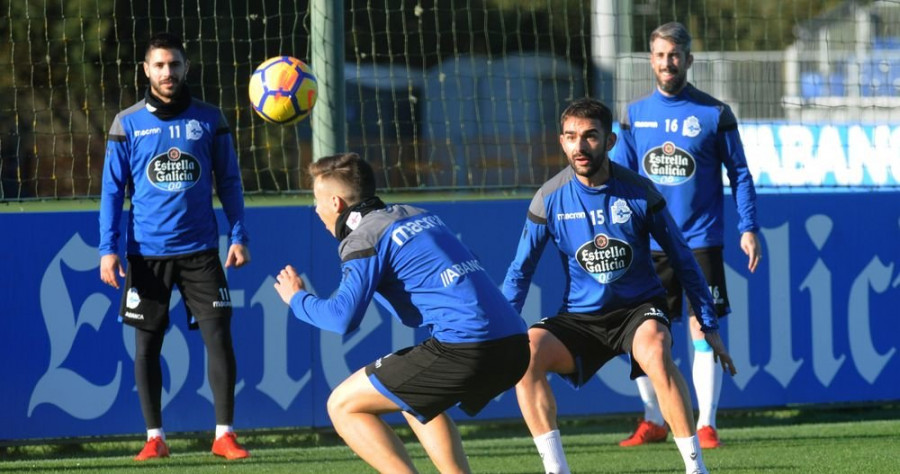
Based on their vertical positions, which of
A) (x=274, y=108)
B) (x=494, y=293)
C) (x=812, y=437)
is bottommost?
(x=812, y=437)

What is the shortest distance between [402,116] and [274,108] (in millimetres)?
10940

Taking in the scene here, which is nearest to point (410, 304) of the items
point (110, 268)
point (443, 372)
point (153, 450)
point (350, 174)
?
point (443, 372)

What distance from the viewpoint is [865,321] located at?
857 cm

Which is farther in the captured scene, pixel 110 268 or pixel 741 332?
pixel 741 332

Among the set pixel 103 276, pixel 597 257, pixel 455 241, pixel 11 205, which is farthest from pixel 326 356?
pixel 455 241

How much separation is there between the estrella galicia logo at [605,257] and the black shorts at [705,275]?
4.39 feet

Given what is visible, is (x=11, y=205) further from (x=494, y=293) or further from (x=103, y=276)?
(x=494, y=293)

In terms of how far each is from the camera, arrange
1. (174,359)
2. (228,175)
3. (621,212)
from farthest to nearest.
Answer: (174,359)
(228,175)
(621,212)

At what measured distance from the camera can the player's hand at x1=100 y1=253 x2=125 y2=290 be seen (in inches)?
270

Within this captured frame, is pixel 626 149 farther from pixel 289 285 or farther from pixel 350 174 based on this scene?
pixel 289 285

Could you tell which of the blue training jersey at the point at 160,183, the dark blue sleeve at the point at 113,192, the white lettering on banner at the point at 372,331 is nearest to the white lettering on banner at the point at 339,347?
the white lettering on banner at the point at 372,331

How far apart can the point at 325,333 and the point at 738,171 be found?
2.47m

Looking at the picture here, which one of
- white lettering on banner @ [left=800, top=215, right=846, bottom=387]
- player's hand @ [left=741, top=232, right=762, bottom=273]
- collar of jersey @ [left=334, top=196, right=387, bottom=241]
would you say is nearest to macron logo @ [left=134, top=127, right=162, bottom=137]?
collar of jersey @ [left=334, top=196, right=387, bottom=241]

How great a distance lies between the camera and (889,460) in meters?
6.60
